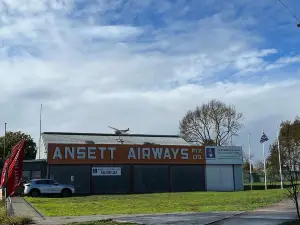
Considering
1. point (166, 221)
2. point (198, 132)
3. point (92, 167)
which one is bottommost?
point (166, 221)

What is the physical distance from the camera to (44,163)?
40781 mm

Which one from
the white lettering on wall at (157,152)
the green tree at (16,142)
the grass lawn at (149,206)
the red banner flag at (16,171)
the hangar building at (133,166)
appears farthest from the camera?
the green tree at (16,142)

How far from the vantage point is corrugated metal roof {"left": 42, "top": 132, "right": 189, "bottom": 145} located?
47.2m

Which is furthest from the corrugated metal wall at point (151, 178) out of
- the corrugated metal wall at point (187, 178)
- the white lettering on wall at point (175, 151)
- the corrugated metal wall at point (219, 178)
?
the corrugated metal wall at point (219, 178)

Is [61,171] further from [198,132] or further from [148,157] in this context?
[198,132]

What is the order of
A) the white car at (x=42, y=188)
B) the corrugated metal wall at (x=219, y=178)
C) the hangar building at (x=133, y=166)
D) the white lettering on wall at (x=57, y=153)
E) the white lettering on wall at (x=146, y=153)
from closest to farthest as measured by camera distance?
1. the white car at (x=42, y=188)
2. the white lettering on wall at (x=57, y=153)
3. the hangar building at (x=133, y=166)
4. the white lettering on wall at (x=146, y=153)
5. the corrugated metal wall at (x=219, y=178)

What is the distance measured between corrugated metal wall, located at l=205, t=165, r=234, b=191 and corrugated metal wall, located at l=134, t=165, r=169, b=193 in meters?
4.70

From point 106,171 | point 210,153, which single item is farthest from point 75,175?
point 210,153

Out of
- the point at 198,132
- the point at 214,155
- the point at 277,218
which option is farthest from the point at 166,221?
the point at 198,132

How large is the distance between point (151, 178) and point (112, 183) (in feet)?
13.2

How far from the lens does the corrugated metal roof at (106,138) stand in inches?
1857

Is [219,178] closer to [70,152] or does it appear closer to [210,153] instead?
[210,153]

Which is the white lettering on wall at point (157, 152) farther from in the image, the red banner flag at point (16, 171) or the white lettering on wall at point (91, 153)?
the red banner flag at point (16, 171)

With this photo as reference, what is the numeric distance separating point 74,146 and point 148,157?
7.46 meters
